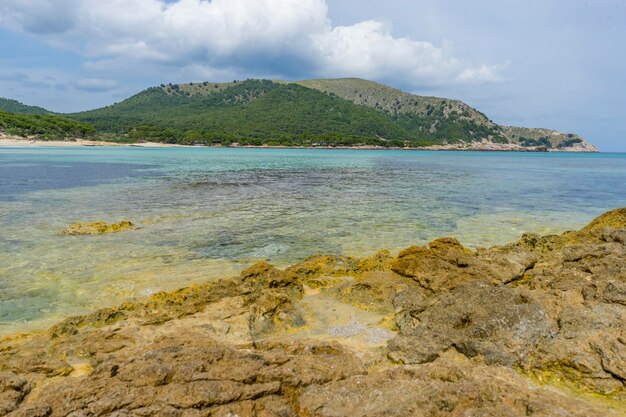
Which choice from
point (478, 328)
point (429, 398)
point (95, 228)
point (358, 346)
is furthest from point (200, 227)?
point (429, 398)

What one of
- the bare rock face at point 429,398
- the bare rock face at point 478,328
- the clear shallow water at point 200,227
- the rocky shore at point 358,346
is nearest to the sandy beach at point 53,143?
the clear shallow water at point 200,227

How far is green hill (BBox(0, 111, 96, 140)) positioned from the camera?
120m

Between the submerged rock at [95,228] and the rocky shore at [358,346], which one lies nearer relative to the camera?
the rocky shore at [358,346]

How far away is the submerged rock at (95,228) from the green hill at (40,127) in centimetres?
13213

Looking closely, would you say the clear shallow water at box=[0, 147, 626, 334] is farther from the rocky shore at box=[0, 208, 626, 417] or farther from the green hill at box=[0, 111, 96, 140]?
the green hill at box=[0, 111, 96, 140]

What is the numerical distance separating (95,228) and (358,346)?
1385 cm

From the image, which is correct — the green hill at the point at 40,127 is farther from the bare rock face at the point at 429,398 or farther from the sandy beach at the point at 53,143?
the bare rock face at the point at 429,398

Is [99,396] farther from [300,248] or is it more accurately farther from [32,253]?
[32,253]

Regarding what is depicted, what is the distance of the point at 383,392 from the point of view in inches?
172

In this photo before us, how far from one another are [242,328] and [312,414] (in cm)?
396

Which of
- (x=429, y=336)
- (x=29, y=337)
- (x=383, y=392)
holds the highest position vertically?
(x=383, y=392)

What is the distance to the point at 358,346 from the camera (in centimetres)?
697

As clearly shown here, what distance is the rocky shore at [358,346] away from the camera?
165 inches

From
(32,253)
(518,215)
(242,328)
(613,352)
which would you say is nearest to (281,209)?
(32,253)
